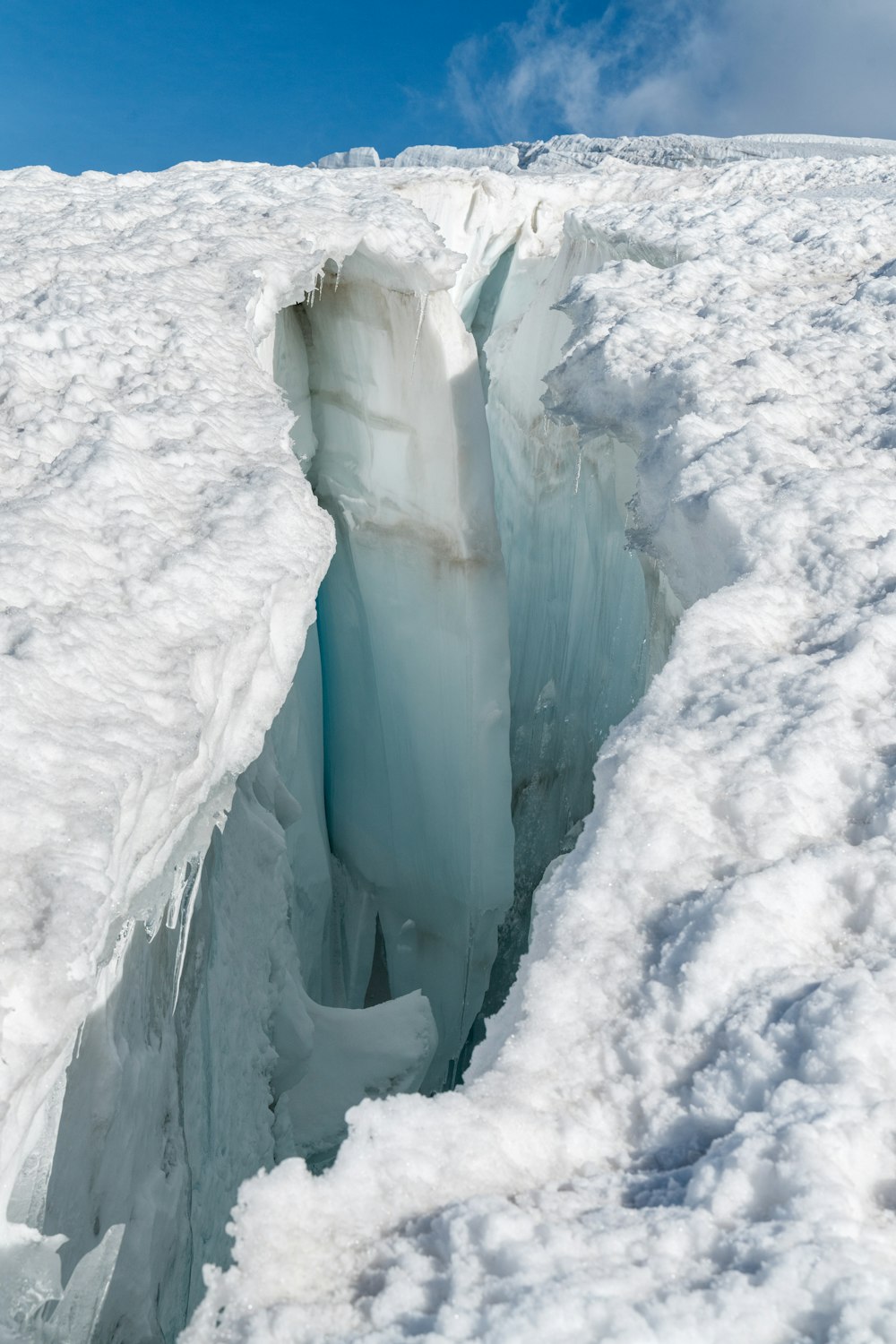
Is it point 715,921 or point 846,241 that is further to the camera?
point 846,241

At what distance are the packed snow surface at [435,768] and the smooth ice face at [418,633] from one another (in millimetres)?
20

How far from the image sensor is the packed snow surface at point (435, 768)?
1080 millimetres

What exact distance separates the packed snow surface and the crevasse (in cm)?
2

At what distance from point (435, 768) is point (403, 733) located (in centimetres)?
20

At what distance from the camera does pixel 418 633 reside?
13.4 ft

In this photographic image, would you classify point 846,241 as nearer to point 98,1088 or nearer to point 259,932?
point 259,932

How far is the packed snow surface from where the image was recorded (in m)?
1.08

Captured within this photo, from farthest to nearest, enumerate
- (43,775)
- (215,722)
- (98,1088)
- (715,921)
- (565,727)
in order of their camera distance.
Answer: (565,727)
(215,722)
(98,1088)
(43,775)
(715,921)

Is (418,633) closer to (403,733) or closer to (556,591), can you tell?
(403,733)

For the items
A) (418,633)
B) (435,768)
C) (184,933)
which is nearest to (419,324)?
(418,633)

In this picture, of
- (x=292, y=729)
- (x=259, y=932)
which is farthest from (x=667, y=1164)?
(x=292, y=729)

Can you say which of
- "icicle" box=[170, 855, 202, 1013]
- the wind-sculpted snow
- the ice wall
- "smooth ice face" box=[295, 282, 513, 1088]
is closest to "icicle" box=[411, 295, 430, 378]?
"smooth ice face" box=[295, 282, 513, 1088]

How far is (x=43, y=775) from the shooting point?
151 cm

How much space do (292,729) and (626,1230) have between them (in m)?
2.86
